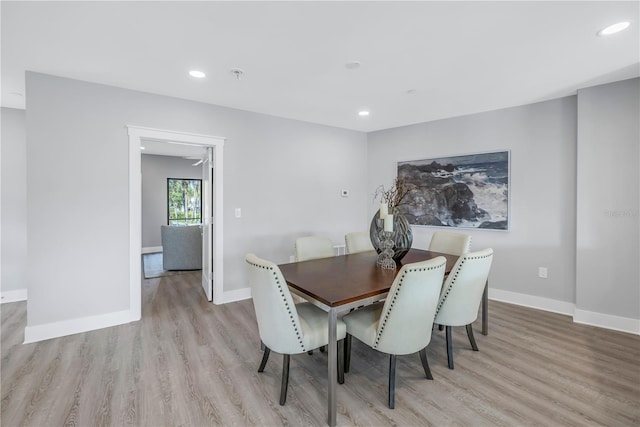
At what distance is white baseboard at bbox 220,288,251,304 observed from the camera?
379 centimetres

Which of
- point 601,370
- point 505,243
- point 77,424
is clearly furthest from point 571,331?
point 77,424

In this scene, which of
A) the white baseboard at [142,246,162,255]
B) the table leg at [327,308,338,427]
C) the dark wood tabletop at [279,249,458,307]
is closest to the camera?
the table leg at [327,308,338,427]

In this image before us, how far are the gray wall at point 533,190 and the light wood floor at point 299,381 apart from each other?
0.76m

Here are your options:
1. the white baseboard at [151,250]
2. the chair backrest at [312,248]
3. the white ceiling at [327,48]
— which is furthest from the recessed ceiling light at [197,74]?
the white baseboard at [151,250]

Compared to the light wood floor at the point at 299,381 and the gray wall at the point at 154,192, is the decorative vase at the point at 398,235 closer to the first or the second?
the light wood floor at the point at 299,381

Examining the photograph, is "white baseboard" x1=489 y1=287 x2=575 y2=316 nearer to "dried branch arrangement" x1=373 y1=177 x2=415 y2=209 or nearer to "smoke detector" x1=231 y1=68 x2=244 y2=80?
"dried branch arrangement" x1=373 y1=177 x2=415 y2=209

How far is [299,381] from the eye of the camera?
2.17 metres

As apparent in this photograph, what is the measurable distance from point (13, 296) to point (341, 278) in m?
4.38

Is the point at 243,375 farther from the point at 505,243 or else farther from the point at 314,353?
the point at 505,243

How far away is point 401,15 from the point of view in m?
1.88

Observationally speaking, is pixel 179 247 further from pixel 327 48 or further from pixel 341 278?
pixel 327 48

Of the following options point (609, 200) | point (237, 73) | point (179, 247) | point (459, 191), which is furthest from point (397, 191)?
point (179, 247)

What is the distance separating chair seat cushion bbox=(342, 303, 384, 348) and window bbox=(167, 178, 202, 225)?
6758 millimetres

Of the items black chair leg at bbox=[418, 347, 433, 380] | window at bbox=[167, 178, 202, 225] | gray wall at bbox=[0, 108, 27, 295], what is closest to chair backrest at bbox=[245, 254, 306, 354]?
black chair leg at bbox=[418, 347, 433, 380]
